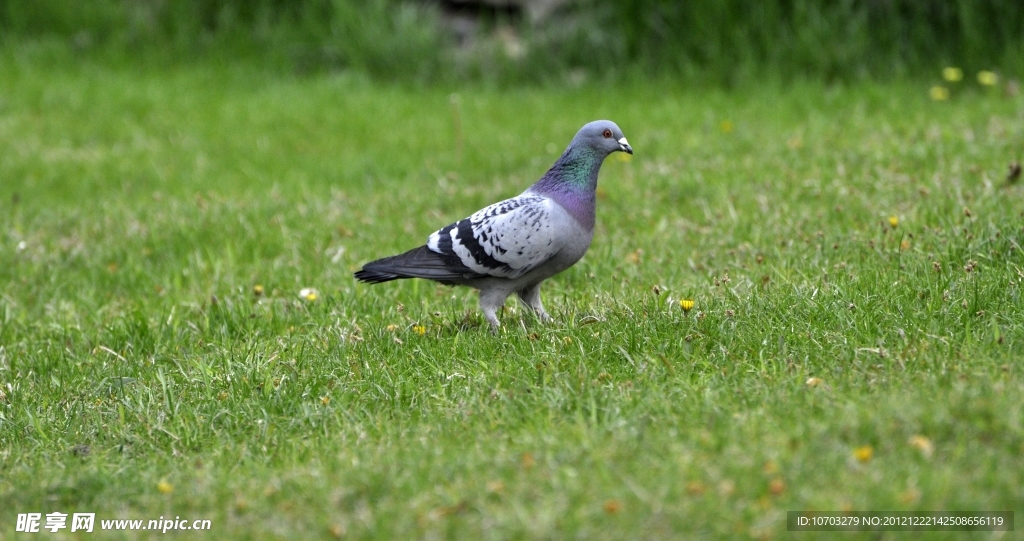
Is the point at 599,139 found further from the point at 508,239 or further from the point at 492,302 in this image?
the point at 492,302

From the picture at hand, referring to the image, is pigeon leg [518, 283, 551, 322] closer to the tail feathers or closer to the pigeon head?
the tail feathers

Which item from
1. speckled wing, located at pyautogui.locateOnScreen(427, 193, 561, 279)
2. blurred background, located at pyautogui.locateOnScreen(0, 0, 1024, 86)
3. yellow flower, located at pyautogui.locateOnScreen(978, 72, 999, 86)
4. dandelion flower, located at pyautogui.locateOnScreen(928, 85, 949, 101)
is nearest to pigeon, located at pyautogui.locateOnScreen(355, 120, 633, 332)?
speckled wing, located at pyautogui.locateOnScreen(427, 193, 561, 279)

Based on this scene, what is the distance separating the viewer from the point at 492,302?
15.6 ft

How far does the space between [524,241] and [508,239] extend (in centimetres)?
7

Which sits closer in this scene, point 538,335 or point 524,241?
point 538,335

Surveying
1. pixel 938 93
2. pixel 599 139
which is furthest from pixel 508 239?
pixel 938 93

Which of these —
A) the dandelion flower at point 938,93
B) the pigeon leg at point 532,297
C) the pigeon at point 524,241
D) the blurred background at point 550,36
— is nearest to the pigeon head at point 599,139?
the pigeon at point 524,241

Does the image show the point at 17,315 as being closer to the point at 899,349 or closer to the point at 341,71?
the point at 899,349

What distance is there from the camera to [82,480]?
354 cm

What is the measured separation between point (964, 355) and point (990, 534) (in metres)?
1.08

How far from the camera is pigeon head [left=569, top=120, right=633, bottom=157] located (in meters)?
4.82

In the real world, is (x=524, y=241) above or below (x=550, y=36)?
above

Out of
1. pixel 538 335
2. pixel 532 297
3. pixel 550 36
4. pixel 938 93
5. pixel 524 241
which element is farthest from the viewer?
pixel 550 36

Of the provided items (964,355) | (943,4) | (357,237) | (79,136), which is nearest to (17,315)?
(357,237)
